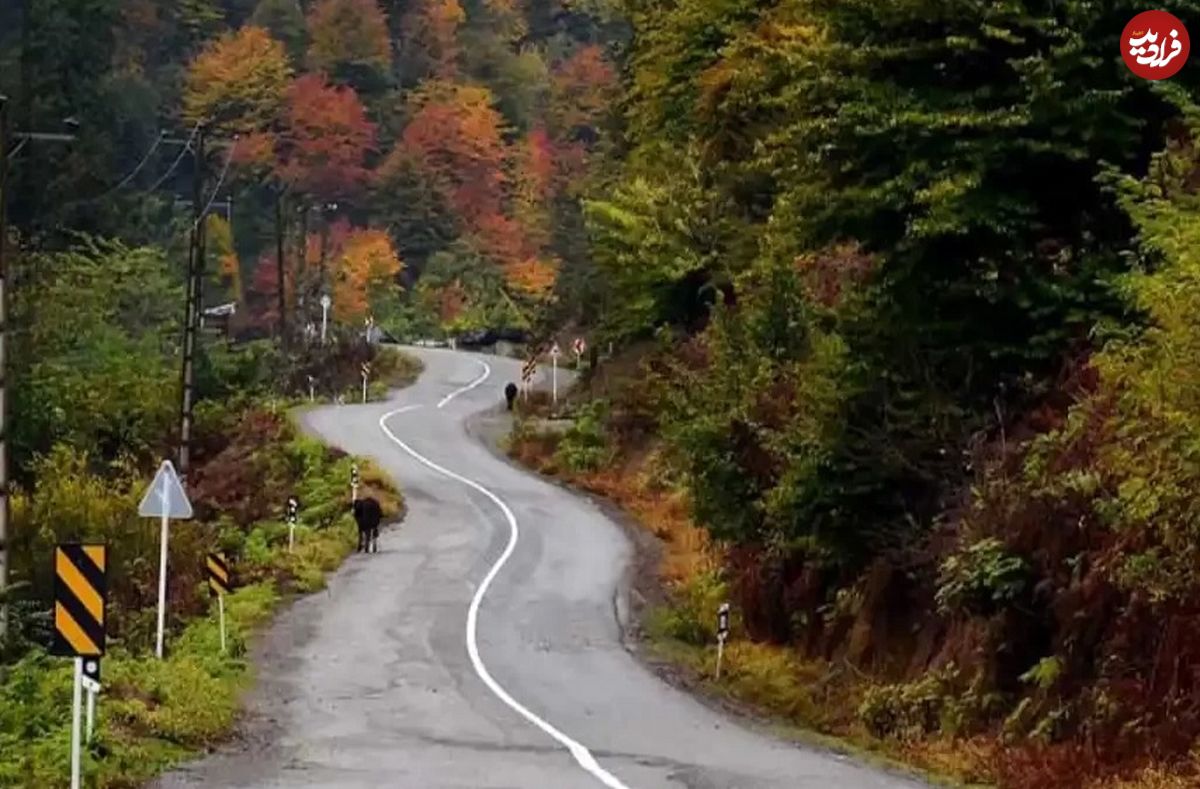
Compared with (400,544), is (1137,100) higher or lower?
higher

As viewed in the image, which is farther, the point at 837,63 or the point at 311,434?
the point at 311,434

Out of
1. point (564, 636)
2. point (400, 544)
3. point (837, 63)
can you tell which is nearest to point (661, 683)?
point (564, 636)

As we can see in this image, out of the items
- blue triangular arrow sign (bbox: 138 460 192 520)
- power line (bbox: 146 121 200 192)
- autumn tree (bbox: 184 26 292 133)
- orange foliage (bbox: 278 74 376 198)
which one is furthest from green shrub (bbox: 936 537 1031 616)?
orange foliage (bbox: 278 74 376 198)

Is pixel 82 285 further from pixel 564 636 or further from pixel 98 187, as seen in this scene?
pixel 564 636

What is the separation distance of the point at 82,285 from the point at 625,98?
1722 cm

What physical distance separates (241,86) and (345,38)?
12.6 metres

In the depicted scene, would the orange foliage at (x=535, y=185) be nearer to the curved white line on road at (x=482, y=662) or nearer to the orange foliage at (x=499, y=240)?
the orange foliage at (x=499, y=240)

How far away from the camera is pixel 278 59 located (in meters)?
111

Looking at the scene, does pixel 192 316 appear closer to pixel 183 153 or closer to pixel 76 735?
pixel 76 735

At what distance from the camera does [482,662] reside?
2508cm

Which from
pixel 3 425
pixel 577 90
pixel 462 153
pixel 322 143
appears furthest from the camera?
pixel 577 90

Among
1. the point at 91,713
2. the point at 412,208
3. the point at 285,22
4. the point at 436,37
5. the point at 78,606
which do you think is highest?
the point at 436,37

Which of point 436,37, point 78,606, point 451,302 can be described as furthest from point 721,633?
point 436,37

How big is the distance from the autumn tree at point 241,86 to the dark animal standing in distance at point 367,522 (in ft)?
245
